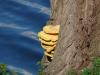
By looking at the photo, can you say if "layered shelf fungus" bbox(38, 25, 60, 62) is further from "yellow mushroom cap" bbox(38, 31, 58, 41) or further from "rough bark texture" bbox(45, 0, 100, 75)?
"rough bark texture" bbox(45, 0, 100, 75)

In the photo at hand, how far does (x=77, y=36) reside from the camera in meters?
3.96

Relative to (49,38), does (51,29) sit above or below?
above

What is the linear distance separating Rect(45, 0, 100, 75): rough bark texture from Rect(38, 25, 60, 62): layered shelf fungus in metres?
0.10

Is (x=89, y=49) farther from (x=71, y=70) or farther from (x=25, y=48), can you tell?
(x=25, y=48)

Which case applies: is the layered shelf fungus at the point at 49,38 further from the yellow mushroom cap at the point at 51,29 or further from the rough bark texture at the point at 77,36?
the rough bark texture at the point at 77,36

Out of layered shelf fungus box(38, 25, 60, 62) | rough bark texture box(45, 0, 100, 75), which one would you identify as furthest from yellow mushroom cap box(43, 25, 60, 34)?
rough bark texture box(45, 0, 100, 75)

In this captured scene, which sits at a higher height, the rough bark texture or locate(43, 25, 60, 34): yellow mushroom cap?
locate(43, 25, 60, 34): yellow mushroom cap

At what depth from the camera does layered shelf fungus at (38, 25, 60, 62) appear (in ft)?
13.8

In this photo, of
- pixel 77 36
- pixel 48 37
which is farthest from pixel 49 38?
pixel 77 36

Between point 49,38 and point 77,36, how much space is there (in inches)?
12.4

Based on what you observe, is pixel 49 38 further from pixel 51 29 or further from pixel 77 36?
pixel 77 36

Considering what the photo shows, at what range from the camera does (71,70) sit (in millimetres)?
4035

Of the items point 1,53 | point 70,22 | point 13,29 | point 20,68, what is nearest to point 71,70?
point 70,22

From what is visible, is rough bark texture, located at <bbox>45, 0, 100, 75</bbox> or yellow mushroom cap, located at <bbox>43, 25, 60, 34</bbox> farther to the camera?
yellow mushroom cap, located at <bbox>43, 25, 60, 34</bbox>
